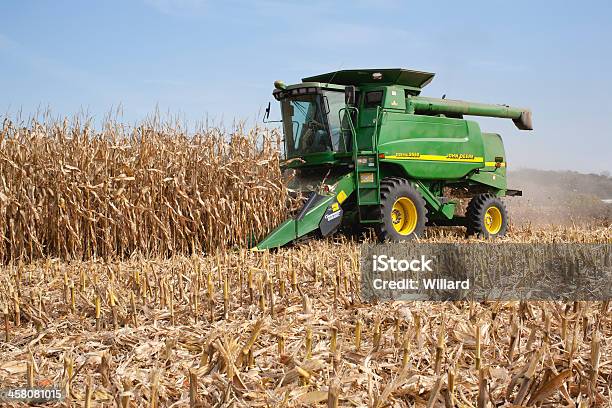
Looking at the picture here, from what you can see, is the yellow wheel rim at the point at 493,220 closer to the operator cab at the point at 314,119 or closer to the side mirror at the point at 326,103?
the operator cab at the point at 314,119

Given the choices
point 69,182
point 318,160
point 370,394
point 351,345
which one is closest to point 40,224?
point 69,182

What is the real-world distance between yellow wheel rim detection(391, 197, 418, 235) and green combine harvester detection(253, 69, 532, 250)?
0.04ft

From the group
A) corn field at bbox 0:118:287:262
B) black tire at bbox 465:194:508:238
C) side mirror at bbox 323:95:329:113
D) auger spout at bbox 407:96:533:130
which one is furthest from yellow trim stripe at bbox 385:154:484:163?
corn field at bbox 0:118:287:262

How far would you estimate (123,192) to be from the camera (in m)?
7.60

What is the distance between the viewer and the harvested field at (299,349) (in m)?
2.81

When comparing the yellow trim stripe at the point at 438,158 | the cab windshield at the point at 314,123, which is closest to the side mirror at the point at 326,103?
the cab windshield at the point at 314,123

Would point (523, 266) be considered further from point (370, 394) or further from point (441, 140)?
point (441, 140)

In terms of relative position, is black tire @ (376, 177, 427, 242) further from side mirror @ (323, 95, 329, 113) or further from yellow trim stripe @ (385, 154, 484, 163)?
side mirror @ (323, 95, 329, 113)

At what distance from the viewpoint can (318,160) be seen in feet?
28.8

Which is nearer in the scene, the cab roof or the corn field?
the corn field

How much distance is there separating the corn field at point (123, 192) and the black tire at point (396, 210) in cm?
145

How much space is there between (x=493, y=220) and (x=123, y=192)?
615 centimetres

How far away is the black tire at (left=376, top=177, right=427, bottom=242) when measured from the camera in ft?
27.7

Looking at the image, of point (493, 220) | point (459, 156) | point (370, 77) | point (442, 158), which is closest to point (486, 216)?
point (493, 220)
